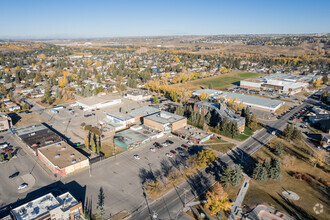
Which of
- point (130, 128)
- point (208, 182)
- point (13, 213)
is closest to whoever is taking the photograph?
point (13, 213)

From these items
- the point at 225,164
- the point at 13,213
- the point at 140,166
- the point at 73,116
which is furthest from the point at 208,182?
the point at 73,116

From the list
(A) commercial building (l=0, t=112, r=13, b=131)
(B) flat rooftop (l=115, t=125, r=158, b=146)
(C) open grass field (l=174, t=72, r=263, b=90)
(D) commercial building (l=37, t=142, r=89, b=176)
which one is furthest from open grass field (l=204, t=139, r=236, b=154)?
(C) open grass field (l=174, t=72, r=263, b=90)

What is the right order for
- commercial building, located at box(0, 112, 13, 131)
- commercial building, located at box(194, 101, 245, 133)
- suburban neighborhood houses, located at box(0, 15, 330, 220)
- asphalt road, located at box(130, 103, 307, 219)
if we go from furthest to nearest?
commercial building, located at box(194, 101, 245, 133), commercial building, located at box(0, 112, 13, 131), suburban neighborhood houses, located at box(0, 15, 330, 220), asphalt road, located at box(130, 103, 307, 219)

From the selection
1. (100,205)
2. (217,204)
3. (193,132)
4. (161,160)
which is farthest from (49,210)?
(193,132)

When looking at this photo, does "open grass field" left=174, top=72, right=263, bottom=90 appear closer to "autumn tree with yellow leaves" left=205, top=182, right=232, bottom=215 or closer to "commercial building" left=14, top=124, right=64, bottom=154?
"commercial building" left=14, top=124, right=64, bottom=154

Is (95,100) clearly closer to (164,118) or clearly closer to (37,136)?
(37,136)

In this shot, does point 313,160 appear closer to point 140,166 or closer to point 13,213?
point 140,166
